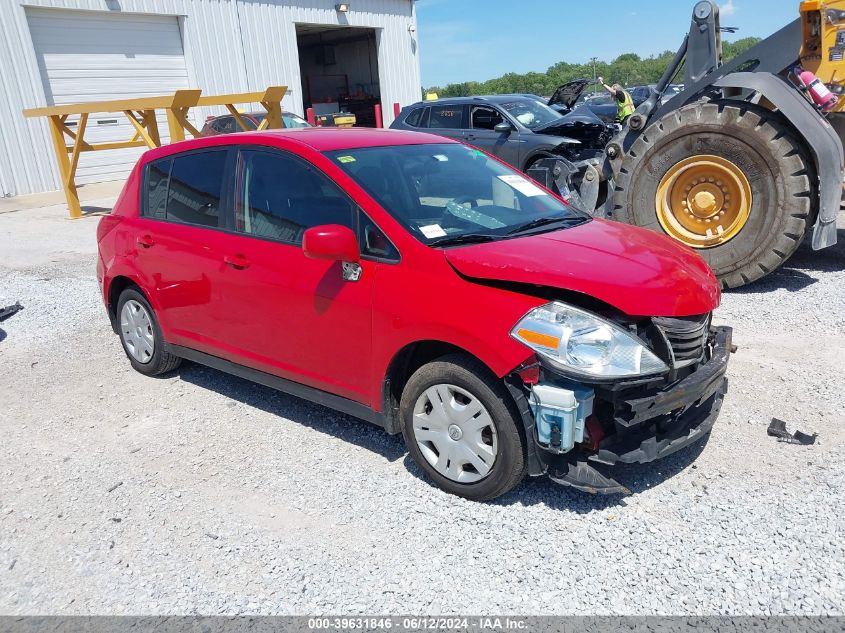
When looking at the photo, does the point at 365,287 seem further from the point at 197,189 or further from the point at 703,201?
the point at 703,201

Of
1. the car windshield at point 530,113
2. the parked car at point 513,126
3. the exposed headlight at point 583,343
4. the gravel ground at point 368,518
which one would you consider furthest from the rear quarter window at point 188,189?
the car windshield at point 530,113

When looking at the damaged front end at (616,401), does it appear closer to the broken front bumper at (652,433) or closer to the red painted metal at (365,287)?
the broken front bumper at (652,433)

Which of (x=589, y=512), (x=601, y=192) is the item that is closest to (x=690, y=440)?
(x=589, y=512)

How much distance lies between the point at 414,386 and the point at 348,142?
5.14 ft

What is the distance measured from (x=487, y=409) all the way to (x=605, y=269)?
0.83 meters

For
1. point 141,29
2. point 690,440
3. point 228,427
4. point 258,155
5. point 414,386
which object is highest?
point 141,29

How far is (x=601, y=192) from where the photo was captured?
7715 mm

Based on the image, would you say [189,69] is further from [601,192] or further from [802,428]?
[802,428]

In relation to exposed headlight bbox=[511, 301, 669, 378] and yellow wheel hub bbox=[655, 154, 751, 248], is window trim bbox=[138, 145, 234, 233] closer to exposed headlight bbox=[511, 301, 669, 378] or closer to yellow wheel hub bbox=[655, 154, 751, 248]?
exposed headlight bbox=[511, 301, 669, 378]

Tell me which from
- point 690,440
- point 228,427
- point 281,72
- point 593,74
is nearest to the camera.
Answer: point 690,440

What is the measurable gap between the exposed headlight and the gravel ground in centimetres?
78

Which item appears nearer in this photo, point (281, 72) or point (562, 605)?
point (562, 605)

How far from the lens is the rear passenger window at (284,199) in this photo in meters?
3.69

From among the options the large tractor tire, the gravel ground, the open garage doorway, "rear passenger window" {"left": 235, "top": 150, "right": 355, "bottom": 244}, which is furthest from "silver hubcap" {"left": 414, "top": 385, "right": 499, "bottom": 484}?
the open garage doorway
